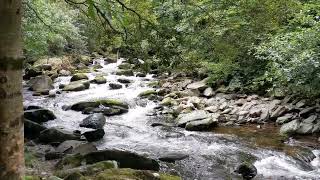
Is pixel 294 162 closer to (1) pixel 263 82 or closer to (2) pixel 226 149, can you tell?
(2) pixel 226 149

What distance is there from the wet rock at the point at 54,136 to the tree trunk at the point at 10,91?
8.14 metres

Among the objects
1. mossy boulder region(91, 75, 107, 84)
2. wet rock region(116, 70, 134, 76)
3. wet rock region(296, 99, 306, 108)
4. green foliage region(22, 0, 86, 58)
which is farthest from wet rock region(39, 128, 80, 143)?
wet rock region(116, 70, 134, 76)

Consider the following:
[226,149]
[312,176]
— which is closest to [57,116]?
[226,149]

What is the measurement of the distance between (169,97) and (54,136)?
7.39 metres

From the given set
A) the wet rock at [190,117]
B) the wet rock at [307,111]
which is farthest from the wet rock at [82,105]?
the wet rock at [307,111]

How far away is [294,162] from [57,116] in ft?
27.1

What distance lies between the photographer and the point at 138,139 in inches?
452

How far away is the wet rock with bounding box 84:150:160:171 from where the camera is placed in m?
8.06

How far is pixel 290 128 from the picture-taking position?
1195 cm

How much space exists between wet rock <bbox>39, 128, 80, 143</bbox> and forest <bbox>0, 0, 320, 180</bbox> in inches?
1.4

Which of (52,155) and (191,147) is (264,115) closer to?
(191,147)

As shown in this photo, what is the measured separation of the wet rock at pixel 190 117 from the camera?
518 inches

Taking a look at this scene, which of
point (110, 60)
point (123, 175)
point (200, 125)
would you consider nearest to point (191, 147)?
point (200, 125)

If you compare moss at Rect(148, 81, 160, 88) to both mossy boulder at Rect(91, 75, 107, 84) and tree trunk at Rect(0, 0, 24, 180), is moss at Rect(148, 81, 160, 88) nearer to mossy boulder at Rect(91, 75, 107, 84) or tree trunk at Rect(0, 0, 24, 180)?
mossy boulder at Rect(91, 75, 107, 84)
